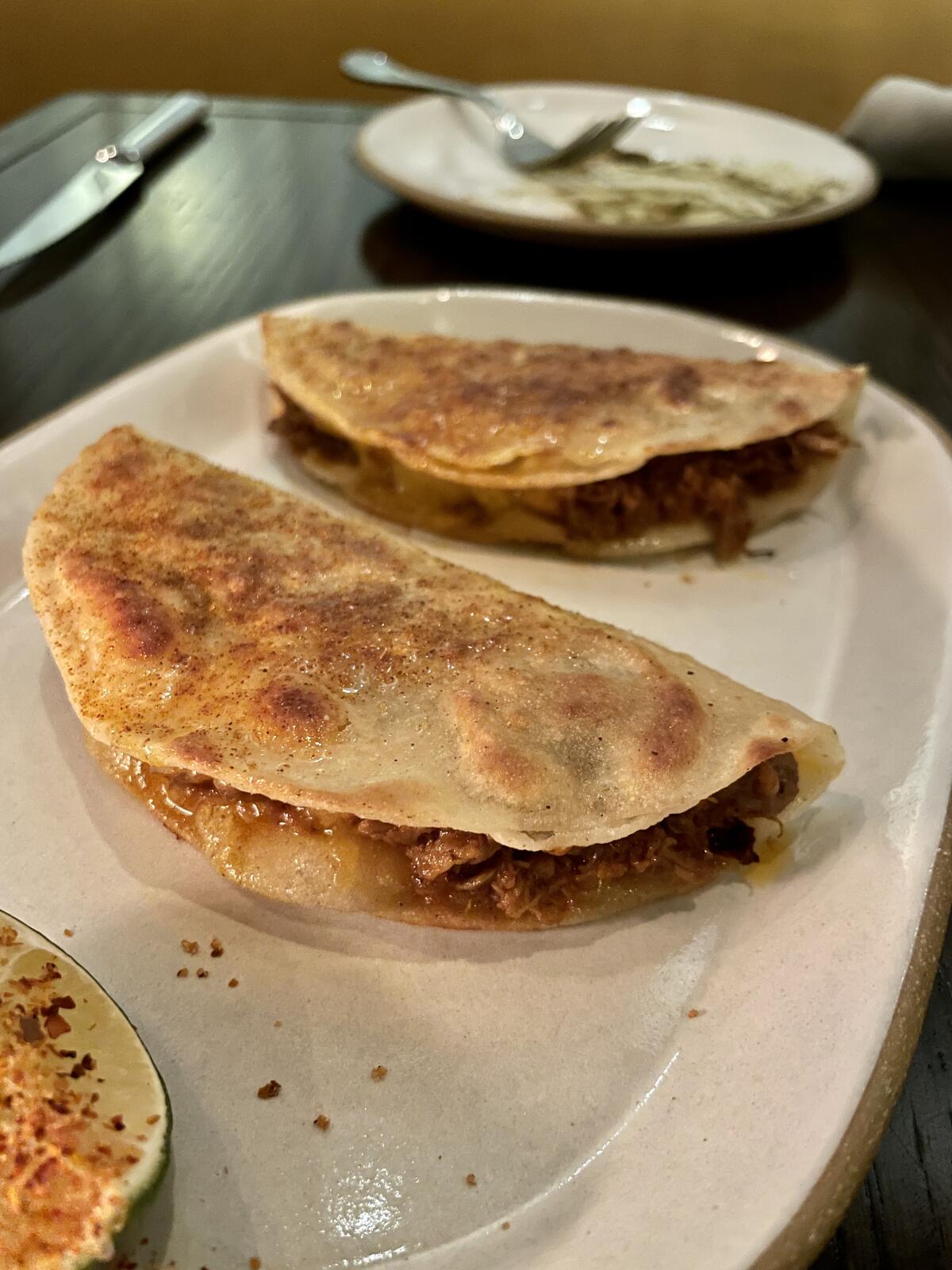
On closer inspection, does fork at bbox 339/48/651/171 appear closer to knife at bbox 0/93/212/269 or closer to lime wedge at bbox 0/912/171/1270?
knife at bbox 0/93/212/269

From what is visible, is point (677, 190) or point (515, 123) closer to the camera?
point (677, 190)

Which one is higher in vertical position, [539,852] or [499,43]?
[499,43]

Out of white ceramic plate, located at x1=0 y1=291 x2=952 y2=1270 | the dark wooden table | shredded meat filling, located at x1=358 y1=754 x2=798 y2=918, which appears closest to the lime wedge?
white ceramic plate, located at x1=0 y1=291 x2=952 y2=1270

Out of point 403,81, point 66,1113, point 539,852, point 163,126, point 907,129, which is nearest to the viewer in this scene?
point 66,1113

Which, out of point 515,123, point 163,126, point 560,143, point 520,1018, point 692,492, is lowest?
point 520,1018

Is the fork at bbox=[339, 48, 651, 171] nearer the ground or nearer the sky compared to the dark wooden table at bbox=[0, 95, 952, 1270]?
nearer the sky

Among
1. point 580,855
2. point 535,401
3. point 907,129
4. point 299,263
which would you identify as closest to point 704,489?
point 535,401

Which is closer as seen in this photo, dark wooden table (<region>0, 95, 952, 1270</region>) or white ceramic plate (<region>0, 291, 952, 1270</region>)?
white ceramic plate (<region>0, 291, 952, 1270</region>)

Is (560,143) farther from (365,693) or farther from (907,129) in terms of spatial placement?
(365,693)
